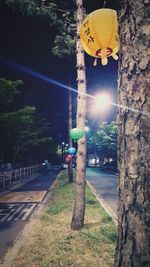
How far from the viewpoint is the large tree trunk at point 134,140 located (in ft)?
6.00

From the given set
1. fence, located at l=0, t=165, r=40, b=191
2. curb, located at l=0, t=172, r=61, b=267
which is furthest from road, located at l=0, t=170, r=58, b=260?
fence, located at l=0, t=165, r=40, b=191

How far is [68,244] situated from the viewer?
6.59 meters

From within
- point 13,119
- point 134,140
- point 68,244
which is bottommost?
point 68,244

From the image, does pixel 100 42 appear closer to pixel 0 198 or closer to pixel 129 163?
pixel 129 163

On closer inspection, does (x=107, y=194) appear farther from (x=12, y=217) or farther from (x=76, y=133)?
(x=76, y=133)

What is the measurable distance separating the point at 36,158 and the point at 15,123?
2806cm

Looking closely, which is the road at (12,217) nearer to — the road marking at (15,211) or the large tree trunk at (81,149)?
the road marking at (15,211)

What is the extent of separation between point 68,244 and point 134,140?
5.48 m

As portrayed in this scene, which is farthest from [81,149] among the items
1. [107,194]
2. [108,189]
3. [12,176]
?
[12,176]

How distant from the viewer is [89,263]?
541 cm

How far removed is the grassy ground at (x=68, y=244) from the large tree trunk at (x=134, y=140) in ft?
Answer: 12.9

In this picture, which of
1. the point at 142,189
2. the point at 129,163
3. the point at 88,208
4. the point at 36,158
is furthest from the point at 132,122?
the point at 36,158

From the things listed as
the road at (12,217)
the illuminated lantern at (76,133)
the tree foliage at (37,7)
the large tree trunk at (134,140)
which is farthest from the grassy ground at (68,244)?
the tree foliage at (37,7)

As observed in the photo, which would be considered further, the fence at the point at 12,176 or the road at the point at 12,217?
the fence at the point at 12,176
